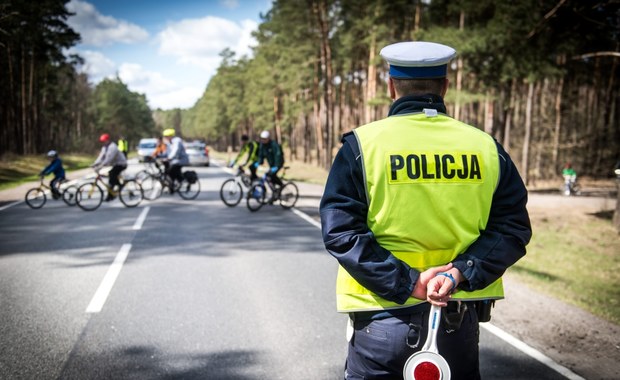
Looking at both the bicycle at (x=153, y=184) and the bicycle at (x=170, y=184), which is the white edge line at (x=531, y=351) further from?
the bicycle at (x=153, y=184)

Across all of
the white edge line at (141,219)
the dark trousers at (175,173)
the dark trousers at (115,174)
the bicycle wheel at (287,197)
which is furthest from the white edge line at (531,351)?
the dark trousers at (175,173)

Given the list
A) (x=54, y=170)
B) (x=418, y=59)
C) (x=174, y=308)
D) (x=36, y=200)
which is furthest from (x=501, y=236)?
(x=36, y=200)

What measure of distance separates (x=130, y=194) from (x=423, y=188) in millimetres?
13123

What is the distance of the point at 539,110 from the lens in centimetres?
3444

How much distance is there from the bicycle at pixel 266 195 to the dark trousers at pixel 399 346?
10.9m

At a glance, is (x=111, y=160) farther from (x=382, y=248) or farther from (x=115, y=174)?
(x=382, y=248)

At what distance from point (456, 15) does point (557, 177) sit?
1477cm

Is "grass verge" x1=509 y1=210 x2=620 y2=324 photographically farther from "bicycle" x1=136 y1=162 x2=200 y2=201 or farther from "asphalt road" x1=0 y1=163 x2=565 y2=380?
"bicycle" x1=136 y1=162 x2=200 y2=201

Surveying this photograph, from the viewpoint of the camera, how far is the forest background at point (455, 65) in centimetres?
1509

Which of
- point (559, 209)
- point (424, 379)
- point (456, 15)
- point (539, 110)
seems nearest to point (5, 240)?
point (424, 379)

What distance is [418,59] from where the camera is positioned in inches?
75.1

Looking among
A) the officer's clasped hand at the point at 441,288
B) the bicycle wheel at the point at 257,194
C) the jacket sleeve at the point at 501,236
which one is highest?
the jacket sleeve at the point at 501,236

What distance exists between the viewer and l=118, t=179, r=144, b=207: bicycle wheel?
533 inches

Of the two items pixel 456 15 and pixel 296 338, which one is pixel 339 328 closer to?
pixel 296 338
